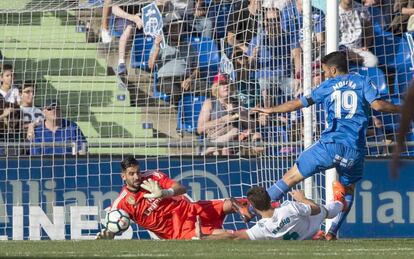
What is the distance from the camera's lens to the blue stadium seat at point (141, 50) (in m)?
14.7

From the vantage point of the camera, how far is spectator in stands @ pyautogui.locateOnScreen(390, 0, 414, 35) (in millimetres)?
14344

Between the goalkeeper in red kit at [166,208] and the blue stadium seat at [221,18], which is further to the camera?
the blue stadium seat at [221,18]

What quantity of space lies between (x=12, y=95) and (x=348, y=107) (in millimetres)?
5302

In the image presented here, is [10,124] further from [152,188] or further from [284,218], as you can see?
[284,218]

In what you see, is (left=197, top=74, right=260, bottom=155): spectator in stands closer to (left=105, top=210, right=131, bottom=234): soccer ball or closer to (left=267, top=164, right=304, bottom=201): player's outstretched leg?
(left=267, top=164, right=304, bottom=201): player's outstretched leg

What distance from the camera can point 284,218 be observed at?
431 inches

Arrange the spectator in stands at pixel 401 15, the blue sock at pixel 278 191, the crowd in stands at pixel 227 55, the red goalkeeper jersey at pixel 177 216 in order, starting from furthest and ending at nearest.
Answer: the spectator in stands at pixel 401 15 → the crowd in stands at pixel 227 55 → the red goalkeeper jersey at pixel 177 216 → the blue sock at pixel 278 191

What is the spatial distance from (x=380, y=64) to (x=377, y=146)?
3.64ft

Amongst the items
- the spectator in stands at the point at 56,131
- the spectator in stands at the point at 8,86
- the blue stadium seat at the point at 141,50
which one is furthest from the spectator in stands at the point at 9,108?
the blue stadium seat at the point at 141,50

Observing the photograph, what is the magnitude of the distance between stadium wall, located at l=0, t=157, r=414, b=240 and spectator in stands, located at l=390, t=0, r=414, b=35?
193 cm

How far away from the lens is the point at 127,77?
14781mm

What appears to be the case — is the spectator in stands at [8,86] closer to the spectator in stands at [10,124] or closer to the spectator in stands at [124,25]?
the spectator in stands at [10,124]

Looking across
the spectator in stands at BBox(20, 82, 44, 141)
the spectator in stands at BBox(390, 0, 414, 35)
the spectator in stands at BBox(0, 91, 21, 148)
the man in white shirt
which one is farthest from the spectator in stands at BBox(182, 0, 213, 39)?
the man in white shirt

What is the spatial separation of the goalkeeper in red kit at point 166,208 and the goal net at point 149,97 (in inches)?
46.0
